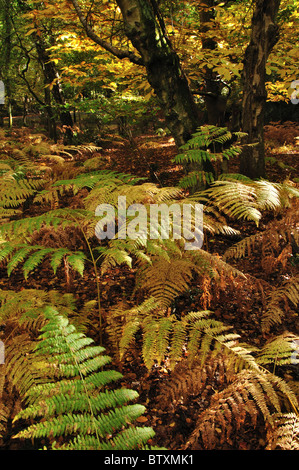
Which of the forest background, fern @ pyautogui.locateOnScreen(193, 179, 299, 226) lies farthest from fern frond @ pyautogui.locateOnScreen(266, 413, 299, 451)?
fern @ pyautogui.locateOnScreen(193, 179, 299, 226)

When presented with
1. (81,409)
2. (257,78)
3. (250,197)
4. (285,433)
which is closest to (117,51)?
(257,78)

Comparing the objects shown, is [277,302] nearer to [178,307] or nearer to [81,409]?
[178,307]

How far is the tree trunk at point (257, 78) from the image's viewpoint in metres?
3.55

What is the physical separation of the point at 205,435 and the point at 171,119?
3159 millimetres

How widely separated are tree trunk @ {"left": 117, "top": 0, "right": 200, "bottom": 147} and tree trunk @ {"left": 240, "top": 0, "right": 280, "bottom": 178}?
0.93 meters

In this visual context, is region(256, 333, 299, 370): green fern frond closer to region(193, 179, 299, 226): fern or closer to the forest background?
the forest background

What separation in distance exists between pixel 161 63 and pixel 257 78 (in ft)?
5.02

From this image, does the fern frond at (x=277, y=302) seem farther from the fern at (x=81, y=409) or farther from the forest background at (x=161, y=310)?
the fern at (x=81, y=409)

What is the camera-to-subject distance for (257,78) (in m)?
3.81

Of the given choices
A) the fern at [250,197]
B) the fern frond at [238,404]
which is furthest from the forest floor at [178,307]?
the fern at [250,197]

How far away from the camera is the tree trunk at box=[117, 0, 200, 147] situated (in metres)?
2.97

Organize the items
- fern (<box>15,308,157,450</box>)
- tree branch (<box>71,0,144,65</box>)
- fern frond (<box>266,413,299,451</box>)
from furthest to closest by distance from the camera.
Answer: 1. tree branch (<box>71,0,144,65</box>)
2. fern frond (<box>266,413,299,451</box>)
3. fern (<box>15,308,157,450</box>)

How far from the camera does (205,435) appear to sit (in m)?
1.57
